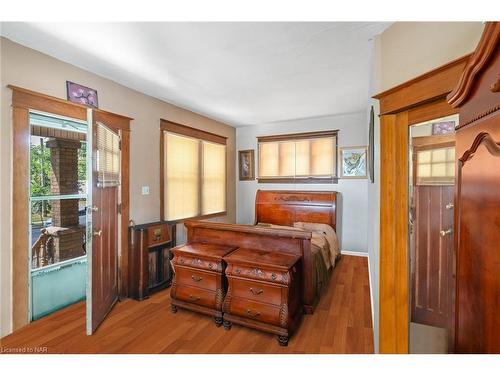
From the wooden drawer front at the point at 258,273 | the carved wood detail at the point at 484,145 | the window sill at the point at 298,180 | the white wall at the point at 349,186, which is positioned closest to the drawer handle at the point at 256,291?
the wooden drawer front at the point at 258,273

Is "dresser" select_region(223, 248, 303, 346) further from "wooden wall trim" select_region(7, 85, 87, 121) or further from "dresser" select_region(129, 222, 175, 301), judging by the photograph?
"wooden wall trim" select_region(7, 85, 87, 121)

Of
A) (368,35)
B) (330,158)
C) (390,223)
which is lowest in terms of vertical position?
(390,223)

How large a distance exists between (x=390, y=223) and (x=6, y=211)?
2.93m

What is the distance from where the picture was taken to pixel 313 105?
3.86 metres

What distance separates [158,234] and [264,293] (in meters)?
1.68

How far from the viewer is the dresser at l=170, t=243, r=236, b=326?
7.78 ft

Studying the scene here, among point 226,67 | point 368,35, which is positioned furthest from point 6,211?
point 368,35

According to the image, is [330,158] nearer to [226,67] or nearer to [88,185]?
[226,67]

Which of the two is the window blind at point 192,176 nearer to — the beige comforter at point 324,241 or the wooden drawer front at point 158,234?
the wooden drawer front at point 158,234

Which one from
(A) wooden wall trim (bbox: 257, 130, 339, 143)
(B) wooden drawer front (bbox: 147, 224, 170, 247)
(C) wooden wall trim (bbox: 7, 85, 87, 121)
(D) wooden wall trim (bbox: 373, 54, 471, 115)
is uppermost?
(A) wooden wall trim (bbox: 257, 130, 339, 143)

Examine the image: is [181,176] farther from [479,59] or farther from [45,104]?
[479,59]

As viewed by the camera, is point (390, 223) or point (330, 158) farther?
point (330, 158)

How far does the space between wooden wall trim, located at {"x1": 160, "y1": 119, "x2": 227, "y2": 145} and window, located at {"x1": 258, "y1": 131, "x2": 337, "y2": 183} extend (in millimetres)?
901

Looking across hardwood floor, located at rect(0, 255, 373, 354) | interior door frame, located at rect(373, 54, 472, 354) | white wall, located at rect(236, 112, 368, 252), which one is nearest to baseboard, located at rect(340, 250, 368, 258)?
white wall, located at rect(236, 112, 368, 252)
